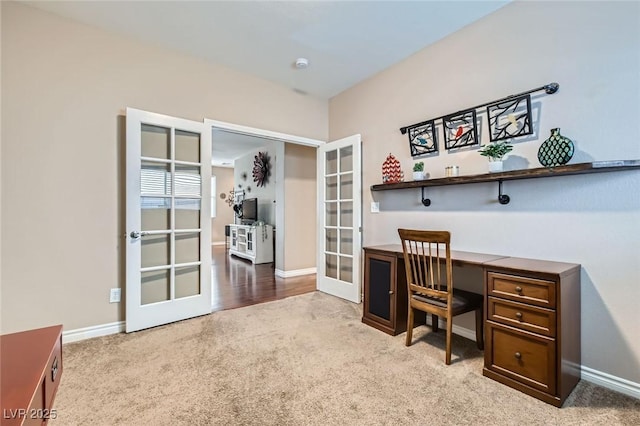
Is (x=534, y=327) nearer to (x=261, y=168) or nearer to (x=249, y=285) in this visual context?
(x=249, y=285)

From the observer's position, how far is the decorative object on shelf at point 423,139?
2.88 meters

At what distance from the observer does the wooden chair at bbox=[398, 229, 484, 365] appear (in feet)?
7.00

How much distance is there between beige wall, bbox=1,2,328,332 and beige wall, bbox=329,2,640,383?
2.89m

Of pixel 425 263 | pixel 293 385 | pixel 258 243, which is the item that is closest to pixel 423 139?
pixel 425 263

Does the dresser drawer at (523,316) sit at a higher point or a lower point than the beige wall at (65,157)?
lower

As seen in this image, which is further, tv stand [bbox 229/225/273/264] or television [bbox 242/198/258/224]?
television [bbox 242/198/258/224]

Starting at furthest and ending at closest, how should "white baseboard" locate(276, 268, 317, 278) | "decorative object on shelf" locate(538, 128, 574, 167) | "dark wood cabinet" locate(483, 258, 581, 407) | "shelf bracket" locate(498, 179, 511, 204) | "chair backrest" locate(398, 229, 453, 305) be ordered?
"white baseboard" locate(276, 268, 317, 278) → "shelf bracket" locate(498, 179, 511, 204) → "chair backrest" locate(398, 229, 453, 305) → "decorative object on shelf" locate(538, 128, 574, 167) → "dark wood cabinet" locate(483, 258, 581, 407)

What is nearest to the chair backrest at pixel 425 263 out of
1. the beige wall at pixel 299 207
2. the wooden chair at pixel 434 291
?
the wooden chair at pixel 434 291

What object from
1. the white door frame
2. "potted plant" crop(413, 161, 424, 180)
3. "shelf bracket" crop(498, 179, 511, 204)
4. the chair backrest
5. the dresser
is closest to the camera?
the dresser

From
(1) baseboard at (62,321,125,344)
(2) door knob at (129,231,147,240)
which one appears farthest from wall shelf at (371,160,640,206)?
(1) baseboard at (62,321,125,344)

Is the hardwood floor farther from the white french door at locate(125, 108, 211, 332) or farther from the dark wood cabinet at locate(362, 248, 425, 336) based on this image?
the dark wood cabinet at locate(362, 248, 425, 336)

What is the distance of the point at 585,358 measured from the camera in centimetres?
197

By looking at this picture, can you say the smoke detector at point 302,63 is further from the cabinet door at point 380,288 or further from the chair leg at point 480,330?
the chair leg at point 480,330

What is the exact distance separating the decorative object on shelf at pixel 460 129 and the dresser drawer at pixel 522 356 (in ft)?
5.10
